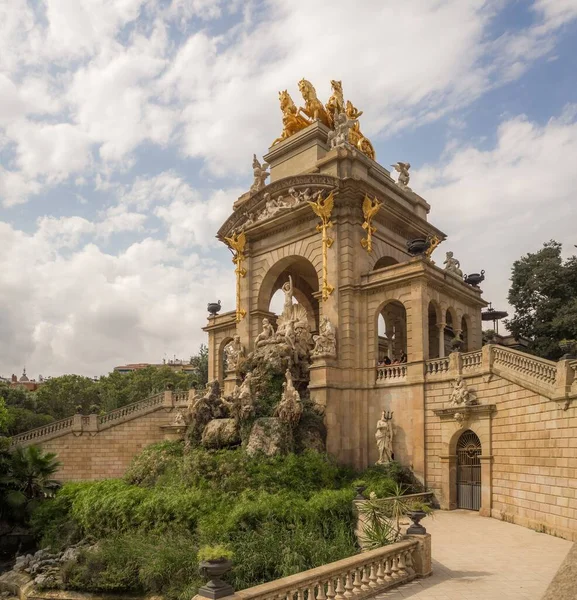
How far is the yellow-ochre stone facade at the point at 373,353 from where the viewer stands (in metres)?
16.5

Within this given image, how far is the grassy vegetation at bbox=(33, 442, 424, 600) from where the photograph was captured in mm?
13414

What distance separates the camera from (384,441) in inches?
838

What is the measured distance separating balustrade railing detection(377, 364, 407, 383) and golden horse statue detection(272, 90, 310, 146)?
44.1ft

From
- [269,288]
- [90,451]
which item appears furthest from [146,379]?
[269,288]

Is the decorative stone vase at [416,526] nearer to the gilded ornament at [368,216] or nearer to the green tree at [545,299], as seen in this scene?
the gilded ornament at [368,216]

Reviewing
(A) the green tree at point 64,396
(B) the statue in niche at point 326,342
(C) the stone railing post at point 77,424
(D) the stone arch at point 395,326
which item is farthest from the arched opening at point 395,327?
(A) the green tree at point 64,396

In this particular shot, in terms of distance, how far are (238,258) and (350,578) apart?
19616 millimetres

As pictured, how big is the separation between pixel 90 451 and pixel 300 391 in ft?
42.5

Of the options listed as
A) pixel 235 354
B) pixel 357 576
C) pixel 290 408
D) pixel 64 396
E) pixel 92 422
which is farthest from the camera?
pixel 64 396

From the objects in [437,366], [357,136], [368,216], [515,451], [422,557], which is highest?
[357,136]

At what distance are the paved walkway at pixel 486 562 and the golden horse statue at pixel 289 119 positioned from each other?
19775mm

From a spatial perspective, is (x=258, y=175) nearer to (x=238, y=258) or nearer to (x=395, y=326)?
(x=238, y=258)

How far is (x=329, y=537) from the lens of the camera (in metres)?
14.6

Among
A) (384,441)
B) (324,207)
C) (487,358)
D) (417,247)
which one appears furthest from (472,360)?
(324,207)
